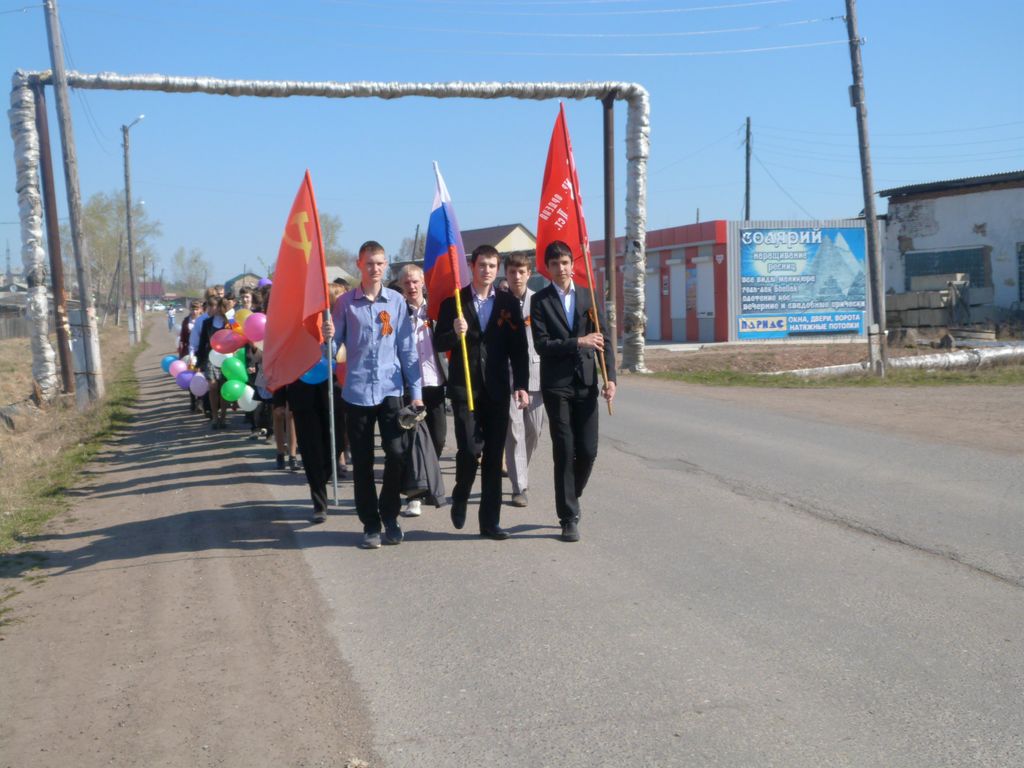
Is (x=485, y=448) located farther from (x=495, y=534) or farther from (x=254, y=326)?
(x=254, y=326)

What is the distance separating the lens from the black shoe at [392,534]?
23.0ft

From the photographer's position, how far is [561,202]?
8.44 meters

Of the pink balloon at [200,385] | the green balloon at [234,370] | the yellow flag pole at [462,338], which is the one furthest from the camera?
the pink balloon at [200,385]

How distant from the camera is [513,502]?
826 centimetres

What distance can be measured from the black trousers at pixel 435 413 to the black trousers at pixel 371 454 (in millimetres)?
1051

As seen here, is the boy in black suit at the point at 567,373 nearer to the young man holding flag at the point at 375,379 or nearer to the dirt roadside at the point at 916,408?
the young man holding flag at the point at 375,379

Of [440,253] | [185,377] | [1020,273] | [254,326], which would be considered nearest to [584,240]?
[440,253]

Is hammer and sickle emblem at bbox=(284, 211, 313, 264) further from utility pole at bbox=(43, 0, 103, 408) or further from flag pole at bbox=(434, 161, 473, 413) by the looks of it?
utility pole at bbox=(43, 0, 103, 408)

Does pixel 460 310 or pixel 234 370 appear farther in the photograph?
pixel 234 370

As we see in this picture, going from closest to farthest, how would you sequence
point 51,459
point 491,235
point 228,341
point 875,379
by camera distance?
point 51,459 < point 228,341 < point 875,379 < point 491,235

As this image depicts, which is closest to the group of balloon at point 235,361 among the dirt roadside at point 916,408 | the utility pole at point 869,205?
the dirt roadside at point 916,408

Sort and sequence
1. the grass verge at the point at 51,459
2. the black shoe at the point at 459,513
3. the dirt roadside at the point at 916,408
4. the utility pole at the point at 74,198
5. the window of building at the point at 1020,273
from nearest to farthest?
1. the black shoe at the point at 459,513
2. the grass verge at the point at 51,459
3. the dirt roadside at the point at 916,408
4. the utility pole at the point at 74,198
5. the window of building at the point at 1020,273

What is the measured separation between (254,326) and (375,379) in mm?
5015

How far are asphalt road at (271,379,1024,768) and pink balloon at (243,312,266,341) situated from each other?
12.6 ft
